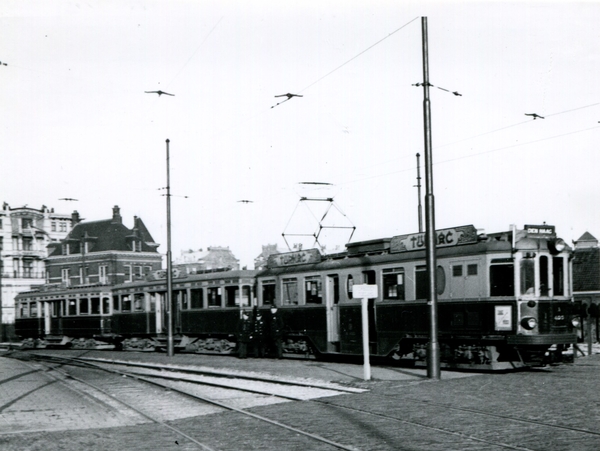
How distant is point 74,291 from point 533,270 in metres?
26.1

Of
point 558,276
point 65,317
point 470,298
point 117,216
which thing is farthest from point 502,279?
point 117,216

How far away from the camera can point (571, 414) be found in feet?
34.1

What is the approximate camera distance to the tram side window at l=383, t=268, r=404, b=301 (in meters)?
18.7

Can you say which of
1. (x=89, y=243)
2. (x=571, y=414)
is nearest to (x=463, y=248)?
(x=571, y=414)

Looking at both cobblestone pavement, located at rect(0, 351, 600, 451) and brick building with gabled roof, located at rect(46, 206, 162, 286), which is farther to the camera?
brick building with gabled roof, located at rect(46, 206, 162, 286)

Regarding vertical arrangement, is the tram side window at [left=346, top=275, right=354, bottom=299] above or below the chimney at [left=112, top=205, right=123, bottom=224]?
below

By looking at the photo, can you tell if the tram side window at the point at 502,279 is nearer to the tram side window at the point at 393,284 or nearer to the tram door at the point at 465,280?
the tram door at the point at 465,280

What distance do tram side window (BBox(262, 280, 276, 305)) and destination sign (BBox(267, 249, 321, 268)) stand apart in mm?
559

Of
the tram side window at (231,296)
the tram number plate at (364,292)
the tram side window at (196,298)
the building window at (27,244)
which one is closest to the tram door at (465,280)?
the tram number plate at (364,292)

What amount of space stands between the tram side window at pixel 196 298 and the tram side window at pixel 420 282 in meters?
11.5

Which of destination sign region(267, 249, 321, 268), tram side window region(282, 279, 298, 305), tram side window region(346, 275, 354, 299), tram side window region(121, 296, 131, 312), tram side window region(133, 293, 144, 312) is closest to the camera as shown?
tram side window region(346, 275, 354, 299)

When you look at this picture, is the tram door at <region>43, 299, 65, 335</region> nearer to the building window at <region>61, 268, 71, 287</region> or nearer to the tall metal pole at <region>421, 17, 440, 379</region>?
the tall metal pole at <region>421, 17, 440, 379</region>

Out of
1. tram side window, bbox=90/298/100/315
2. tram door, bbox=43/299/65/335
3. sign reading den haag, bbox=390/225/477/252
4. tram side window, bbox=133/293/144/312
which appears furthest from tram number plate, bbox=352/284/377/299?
tram door, bbox=43/299/65/335

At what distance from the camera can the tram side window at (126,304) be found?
32.8 m
